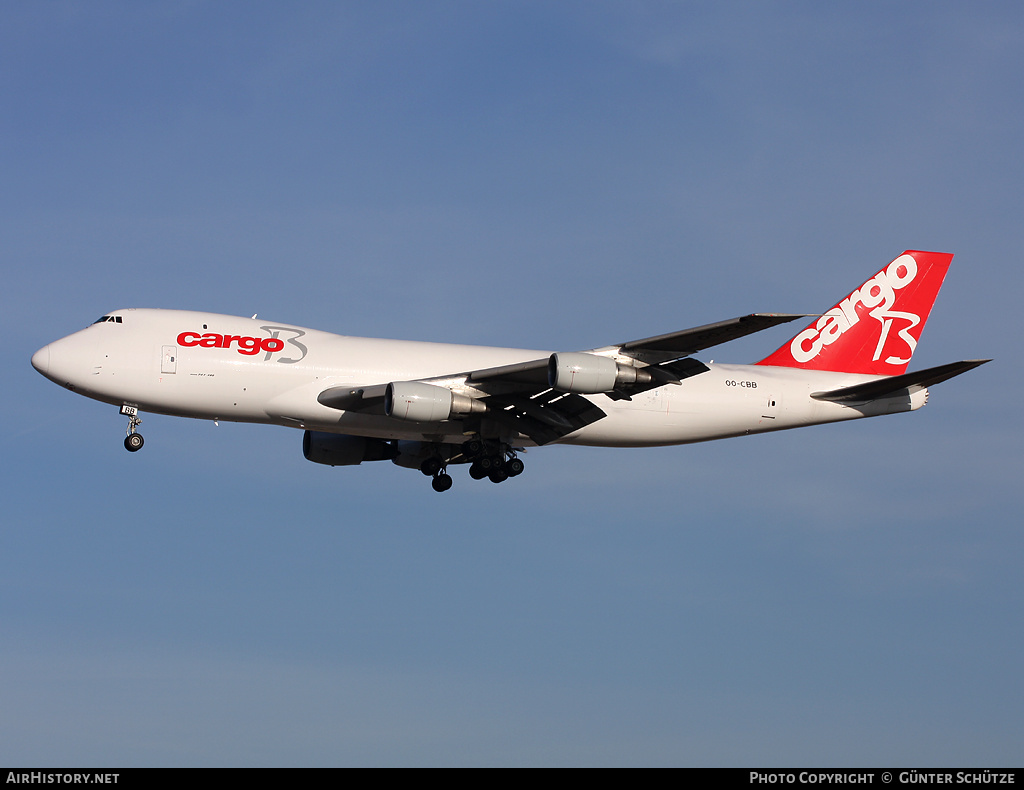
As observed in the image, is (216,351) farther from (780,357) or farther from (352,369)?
(780,357)

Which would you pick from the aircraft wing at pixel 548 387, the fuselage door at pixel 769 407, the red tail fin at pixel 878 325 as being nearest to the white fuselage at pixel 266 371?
the aircraft wing at pixel 548 387

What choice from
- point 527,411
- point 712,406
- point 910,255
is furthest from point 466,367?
point 910,255

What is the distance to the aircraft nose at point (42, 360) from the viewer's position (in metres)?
33.2

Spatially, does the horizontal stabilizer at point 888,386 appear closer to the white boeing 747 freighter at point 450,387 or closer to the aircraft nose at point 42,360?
the white boeing 747 freighter at point 450,387

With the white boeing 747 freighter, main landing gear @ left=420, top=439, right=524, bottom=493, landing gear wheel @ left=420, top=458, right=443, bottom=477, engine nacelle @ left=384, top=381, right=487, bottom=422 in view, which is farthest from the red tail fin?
engine nacelle @ left=384, top=381, right=487, bottom=422

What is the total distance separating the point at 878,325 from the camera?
41.2 m

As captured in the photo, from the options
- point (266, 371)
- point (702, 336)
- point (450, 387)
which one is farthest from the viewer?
point (450, 387)

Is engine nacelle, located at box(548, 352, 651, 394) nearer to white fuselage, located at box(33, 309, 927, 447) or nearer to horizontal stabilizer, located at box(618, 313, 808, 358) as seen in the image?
horizontal stabilizer, located at box(618, 313, 808, 358)

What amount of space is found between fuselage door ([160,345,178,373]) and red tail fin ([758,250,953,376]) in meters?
19.2

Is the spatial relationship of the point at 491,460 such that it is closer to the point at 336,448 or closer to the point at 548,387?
the point at 548,387

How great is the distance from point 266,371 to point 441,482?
803cm

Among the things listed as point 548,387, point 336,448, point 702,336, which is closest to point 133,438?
point 336,448

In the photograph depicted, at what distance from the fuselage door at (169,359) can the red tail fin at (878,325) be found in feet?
63.1
